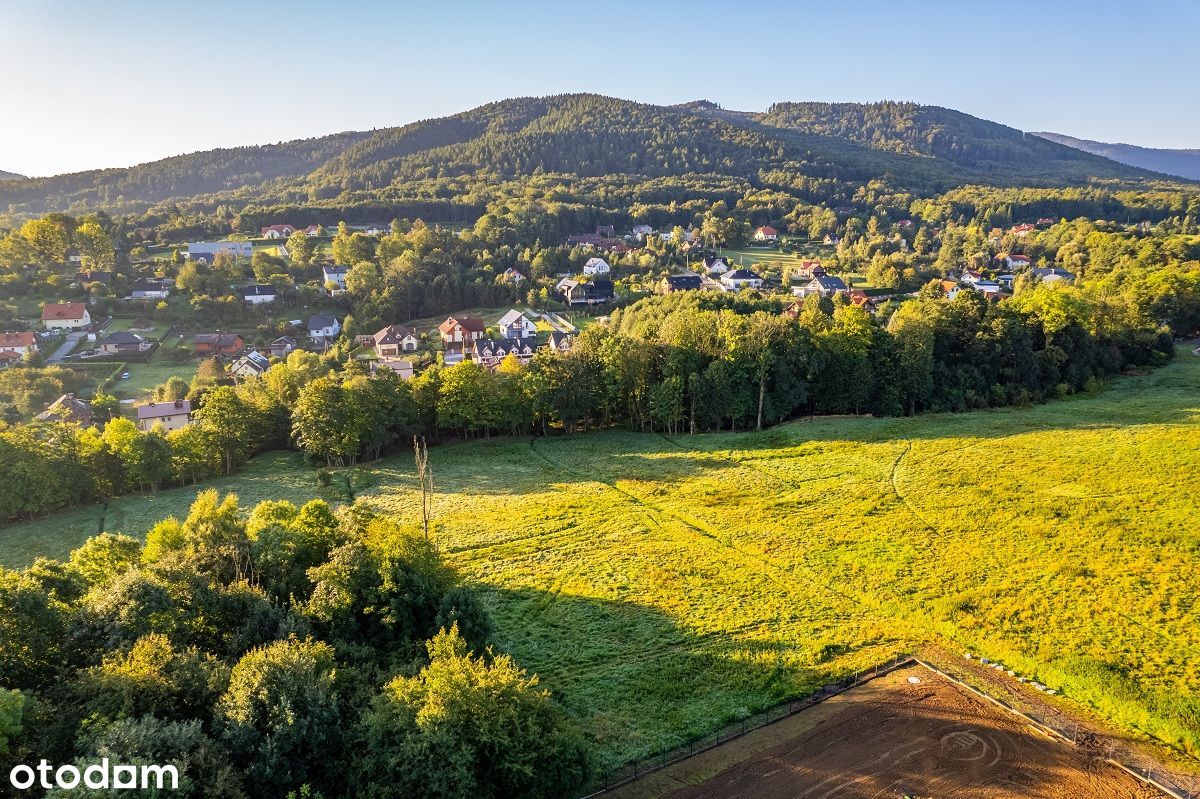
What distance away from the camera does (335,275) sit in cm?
10125

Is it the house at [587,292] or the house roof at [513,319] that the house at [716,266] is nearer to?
the house at [587,292]

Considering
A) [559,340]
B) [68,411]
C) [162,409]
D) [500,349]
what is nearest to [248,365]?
[162,409]

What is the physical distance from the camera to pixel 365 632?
21.2 meters

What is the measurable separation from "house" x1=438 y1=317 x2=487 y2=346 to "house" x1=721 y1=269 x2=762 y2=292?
39579mm

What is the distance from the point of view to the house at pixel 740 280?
100312 millimetres

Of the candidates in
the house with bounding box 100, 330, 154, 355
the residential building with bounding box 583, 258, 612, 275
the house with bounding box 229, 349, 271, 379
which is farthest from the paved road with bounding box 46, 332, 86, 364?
the residential building with bounding box 583, 258, 612, 275

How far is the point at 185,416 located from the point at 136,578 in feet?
144

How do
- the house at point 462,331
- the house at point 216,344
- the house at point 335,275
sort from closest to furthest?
the house at point 216,344, the house at point 462,331, the house at point 335,275

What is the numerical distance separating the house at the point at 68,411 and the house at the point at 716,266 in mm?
89248

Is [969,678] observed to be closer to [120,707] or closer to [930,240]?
[120,707]

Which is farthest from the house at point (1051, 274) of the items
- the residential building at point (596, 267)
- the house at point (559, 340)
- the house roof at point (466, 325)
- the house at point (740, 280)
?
the house roof at point (466, 325)

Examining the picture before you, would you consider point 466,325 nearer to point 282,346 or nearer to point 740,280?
point 282,346

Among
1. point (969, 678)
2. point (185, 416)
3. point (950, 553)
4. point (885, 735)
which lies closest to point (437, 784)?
point (885, 735)

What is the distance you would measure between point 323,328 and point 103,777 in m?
78.2
